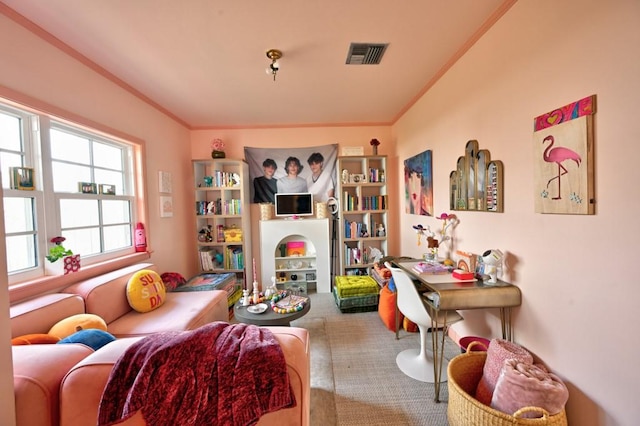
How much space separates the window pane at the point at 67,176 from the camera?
183 centimetres

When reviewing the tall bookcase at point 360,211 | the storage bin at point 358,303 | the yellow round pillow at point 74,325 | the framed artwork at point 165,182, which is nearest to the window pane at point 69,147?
the framed artwork at point 165,182

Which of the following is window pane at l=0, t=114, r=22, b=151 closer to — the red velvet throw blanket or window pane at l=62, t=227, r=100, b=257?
window pane at l=62, t=227, r=100, b=257

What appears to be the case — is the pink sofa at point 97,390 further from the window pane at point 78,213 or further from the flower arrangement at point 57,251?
the window pane at point 78,213

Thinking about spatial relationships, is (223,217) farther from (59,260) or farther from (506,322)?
(506,322)

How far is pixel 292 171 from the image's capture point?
3662 mm

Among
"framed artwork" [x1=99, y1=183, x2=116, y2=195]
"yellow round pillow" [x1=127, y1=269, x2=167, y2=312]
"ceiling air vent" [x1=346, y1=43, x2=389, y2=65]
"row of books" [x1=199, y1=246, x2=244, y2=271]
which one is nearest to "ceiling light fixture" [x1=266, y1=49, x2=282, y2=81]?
"ceiling air vent" [x1=346, y1=43, x2=389, y2=65]

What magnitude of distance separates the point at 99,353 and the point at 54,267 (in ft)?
4.34

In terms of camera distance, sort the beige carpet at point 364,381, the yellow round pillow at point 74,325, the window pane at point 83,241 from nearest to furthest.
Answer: the yellow round pillow at point 74,325
the beige carpet at point 364,381
the window pane at point 83,241

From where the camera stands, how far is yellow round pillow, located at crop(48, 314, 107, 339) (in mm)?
1395

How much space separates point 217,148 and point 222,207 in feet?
2.81

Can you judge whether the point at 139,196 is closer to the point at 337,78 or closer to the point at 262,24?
the point at 262,24

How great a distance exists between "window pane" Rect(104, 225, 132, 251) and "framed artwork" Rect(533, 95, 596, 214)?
3.39 metres

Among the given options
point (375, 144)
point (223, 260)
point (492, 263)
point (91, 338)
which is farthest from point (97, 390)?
point (375, 144)

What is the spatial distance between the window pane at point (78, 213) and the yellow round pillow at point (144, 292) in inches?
24.1
